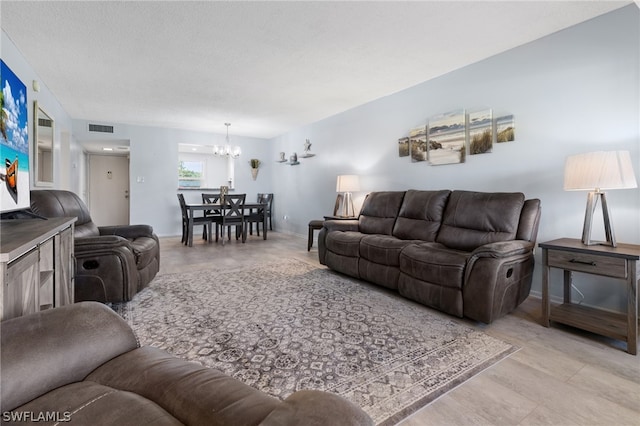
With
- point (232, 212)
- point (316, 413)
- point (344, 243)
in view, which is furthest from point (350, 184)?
point (316, 413)

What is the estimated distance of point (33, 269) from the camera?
1.21 m

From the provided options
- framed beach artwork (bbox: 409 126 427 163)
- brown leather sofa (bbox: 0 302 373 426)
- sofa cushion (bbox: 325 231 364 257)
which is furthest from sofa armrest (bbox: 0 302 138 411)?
framed beach artwork (bbox: 409 126 427 163)

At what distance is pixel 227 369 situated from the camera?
1611mm

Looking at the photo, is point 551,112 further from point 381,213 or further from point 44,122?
point 44,122

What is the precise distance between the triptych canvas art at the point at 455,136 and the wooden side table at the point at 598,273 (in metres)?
1.32

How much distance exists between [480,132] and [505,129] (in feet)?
0.81

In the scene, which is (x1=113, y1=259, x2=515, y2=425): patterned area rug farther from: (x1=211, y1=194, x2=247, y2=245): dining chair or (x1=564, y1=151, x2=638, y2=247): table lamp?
(x1=211, y1=194, x2=247, y2=245): dining chair

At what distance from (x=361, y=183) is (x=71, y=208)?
3.64 meters

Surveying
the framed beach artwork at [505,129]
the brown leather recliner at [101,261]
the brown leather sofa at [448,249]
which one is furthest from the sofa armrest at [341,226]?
the brown leather recliner at [101,261]

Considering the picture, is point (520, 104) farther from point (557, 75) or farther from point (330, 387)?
point (330, 387)

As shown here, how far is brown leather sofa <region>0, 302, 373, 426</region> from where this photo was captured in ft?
2.11

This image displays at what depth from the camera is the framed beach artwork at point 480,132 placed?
313 cm

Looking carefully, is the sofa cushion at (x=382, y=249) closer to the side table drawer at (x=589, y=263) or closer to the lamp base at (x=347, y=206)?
the side table drawer at (x=589, y=263)

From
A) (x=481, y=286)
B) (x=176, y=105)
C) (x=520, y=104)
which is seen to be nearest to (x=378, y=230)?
(x=481, y=286)
